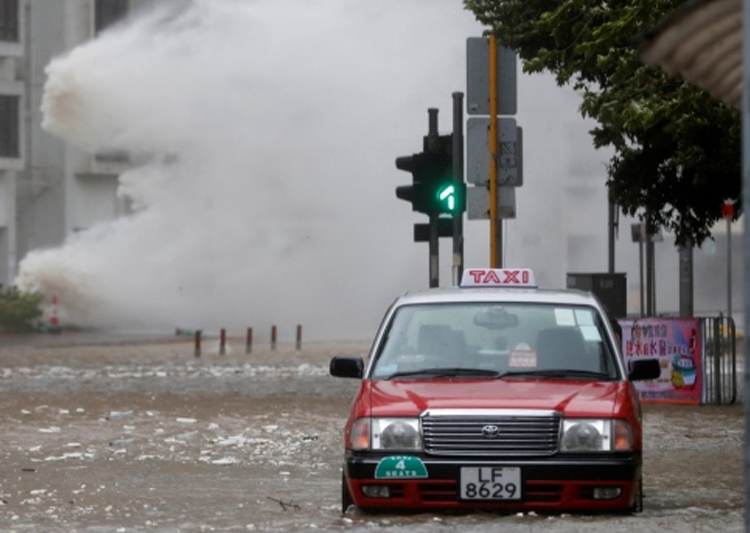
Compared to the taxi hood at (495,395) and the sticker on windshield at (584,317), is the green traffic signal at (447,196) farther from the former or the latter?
the taxi hood at (495,395)

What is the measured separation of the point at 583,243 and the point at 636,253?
22.0ft

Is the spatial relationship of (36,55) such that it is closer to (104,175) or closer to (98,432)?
(104,175)

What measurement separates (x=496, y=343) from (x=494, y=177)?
→ 6.05 metres

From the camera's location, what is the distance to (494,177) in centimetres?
1630

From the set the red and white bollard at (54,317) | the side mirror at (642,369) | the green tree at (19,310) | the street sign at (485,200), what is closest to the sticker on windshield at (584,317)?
the side mirror at (642,369)

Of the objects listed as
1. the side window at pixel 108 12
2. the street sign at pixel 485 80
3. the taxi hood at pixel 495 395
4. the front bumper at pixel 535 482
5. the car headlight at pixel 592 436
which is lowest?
the front bumper at pixel 535 482

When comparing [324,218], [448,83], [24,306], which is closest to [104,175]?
[24,306]

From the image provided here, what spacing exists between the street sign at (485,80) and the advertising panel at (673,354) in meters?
5.18

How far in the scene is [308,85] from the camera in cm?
3969

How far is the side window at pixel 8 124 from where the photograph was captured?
57188 millimetres

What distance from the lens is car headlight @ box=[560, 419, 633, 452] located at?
9492 millimetres

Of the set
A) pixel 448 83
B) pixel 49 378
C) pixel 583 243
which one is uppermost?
pixel 448 83

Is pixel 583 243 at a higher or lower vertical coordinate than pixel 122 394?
higher

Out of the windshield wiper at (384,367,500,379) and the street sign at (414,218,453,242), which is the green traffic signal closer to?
the street sign at (414,218,453,242)
